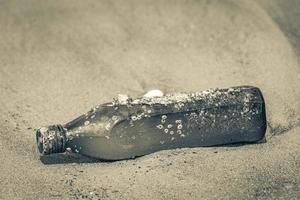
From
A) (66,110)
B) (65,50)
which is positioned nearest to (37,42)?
(65,50)

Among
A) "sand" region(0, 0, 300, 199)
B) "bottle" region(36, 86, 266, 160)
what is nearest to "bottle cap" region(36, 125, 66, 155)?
"bottle" region(36, 86, 266, 160)

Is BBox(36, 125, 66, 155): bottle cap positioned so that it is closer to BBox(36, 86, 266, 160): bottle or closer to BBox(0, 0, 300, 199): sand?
BBox(36, 86, 266, 160): bottle

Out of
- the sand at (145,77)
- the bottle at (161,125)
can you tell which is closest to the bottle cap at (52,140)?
the bottle at (161,125)

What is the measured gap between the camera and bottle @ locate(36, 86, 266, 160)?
1930mm

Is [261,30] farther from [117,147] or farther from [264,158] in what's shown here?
[117,147]

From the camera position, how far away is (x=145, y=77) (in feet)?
8.72

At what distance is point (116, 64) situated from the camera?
2742 mm

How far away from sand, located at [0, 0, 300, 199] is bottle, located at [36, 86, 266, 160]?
64 mm

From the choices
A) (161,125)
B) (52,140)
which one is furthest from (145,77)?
(52,140)

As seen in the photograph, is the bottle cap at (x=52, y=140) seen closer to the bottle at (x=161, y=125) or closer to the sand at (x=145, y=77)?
the bottle at (x=161, y=125)

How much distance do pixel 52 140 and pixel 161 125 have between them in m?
0.44

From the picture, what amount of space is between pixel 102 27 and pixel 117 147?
125 centimetres

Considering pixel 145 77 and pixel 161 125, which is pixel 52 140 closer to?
pixel 161 125

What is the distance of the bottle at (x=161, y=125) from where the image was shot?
6.33 feet
